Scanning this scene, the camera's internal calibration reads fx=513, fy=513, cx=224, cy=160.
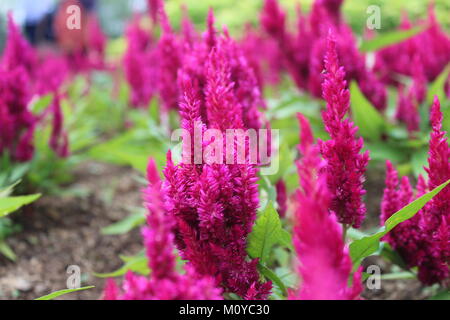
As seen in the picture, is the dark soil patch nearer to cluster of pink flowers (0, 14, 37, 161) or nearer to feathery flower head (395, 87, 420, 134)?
cluster of pink flowers (0, 14, 37, 161)

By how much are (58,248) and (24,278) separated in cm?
41

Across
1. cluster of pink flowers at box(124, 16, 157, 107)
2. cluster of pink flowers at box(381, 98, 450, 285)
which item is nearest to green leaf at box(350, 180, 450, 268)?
cluster of pink flowers at box(381, 98, 450, 285)

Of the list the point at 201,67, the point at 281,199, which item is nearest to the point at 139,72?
the point at 201,67

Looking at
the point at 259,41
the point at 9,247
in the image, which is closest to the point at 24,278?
the point at 9,247

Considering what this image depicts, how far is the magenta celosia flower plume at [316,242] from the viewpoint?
2.97 ft

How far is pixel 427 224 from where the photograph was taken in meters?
1.53

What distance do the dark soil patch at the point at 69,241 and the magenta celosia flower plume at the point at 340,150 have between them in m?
1.42

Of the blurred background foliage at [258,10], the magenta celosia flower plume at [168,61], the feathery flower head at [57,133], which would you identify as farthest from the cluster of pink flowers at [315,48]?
the blurred background foliage at [258,10]

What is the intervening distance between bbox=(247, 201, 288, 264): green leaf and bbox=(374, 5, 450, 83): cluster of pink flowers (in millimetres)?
1971

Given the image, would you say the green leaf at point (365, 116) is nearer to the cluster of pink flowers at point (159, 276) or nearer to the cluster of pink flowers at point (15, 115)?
the cluster of pink flowers at point (15, 115)

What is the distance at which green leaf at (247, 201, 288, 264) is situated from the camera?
1399 millimetres

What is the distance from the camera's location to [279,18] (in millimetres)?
3162

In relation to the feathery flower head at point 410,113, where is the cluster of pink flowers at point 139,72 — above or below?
above

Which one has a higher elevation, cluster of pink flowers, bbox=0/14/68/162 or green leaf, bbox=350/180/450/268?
cluster of pink flowers, bbox=0/14/68/162
